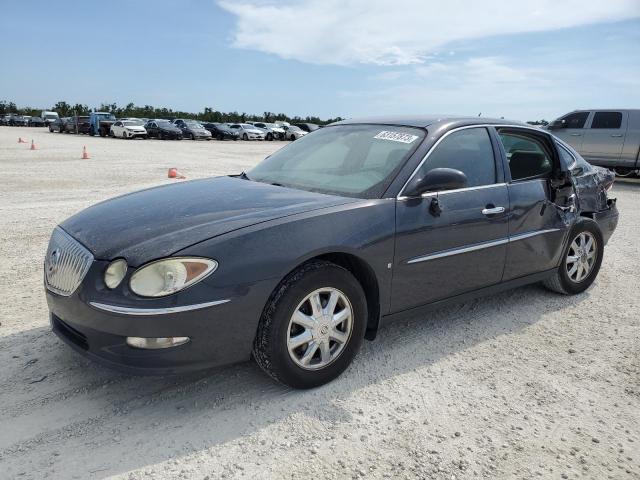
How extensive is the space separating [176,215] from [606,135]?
48.9ft

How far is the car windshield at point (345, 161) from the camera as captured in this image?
3564 mm

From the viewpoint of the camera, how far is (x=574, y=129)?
1562 cm

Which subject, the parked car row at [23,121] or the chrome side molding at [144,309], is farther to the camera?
the parked car row at [23,121]

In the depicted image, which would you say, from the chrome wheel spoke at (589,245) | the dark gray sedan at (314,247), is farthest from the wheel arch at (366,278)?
the chrome wheel spoke at (589,245)

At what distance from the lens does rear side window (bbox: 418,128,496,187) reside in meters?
3.78

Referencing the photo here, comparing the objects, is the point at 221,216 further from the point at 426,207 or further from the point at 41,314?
the point at 41,314

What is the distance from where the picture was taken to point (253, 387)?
125 inches

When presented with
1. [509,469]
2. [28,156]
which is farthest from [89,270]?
[28,156]

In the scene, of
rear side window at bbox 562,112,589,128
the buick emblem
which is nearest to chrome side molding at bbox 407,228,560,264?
the buick emblem

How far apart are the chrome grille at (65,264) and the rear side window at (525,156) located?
10.3 feet

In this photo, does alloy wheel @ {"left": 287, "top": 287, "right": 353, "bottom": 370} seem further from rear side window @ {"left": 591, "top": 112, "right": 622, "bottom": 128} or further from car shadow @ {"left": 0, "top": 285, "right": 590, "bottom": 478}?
rear side window @ {"left": 591, "top": 112, "right": 622, "bottom": 128}

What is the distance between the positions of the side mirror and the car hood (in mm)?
459

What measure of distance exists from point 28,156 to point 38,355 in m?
17.8

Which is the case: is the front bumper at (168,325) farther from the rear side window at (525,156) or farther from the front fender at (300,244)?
the rear side window at (525,156)
